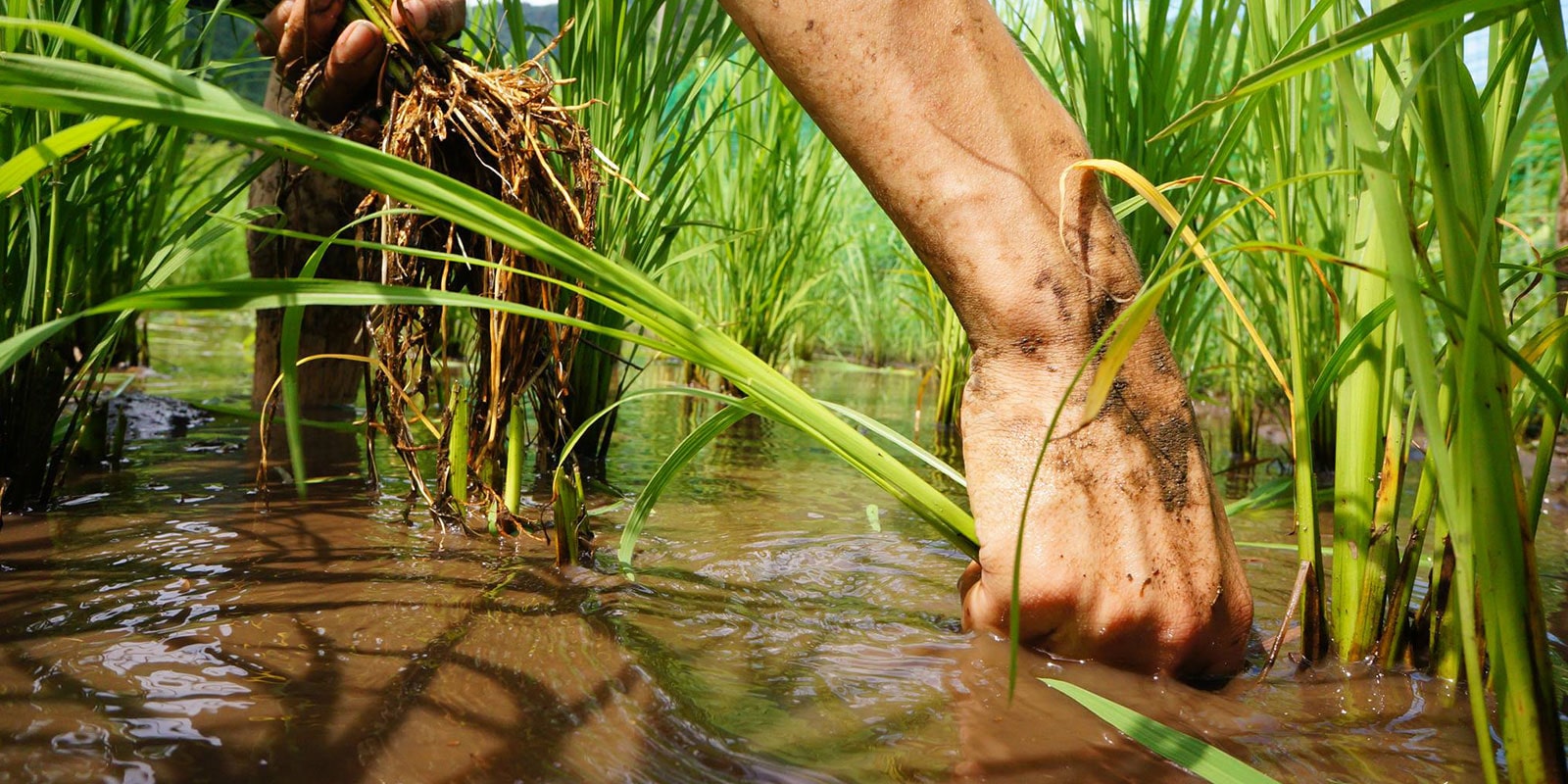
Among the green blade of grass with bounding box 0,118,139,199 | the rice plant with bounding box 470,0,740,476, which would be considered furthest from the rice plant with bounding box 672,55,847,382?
the green blade of grass with bounding box 0,118,139,199

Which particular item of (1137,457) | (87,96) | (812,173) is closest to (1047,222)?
(1137,457)

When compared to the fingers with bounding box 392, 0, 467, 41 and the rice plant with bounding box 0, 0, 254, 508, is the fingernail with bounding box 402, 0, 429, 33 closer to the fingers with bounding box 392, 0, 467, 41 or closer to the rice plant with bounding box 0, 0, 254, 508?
the fingers with bounding box 392, 0, 467, 41

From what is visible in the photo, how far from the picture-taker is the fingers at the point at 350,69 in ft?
4.11

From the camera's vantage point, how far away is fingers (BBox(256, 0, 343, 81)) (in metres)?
1.28

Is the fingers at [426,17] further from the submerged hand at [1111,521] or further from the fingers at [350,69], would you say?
the submerged hand at [1111,521]

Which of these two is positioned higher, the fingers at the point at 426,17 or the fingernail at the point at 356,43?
the fingers at the point at 426,17

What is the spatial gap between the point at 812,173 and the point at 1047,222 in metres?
3.14

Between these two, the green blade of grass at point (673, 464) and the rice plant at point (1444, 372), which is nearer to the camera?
the rice plant at point (1444, 372)

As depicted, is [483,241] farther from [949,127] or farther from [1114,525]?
[1114,525]

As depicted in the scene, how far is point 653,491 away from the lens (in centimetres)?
112

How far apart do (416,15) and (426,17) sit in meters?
0.01

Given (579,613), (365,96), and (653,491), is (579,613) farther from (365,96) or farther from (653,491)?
(365,96)

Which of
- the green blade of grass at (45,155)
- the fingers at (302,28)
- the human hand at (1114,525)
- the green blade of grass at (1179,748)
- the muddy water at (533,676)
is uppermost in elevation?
the fingers at (302,28)

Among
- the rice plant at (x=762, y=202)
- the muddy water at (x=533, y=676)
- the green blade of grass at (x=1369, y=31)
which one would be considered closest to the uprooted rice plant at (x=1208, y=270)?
the green blade of grass at (x=1369, y=31)
